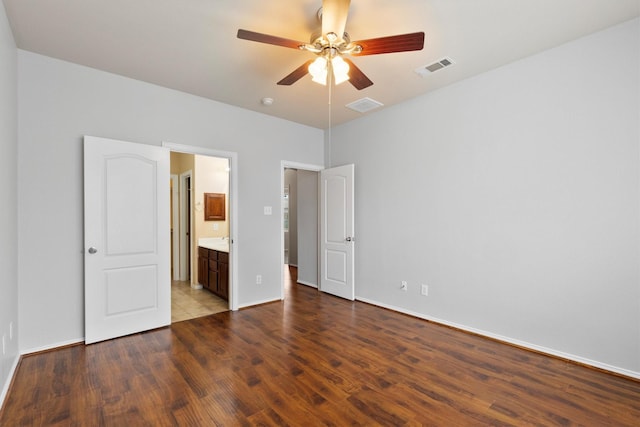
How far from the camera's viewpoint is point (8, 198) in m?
2.34

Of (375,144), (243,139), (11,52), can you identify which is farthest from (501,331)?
(11,52)

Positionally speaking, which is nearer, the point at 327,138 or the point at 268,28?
the point at 268,28

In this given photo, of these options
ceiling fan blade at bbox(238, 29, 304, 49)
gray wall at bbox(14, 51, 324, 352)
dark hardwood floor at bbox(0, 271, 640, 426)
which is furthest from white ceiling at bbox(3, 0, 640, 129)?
dark hardwood floor at bbox(0, 271, 640, 426)

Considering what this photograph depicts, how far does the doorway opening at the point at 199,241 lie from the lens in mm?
4320

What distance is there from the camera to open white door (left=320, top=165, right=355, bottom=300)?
4527 millimetres

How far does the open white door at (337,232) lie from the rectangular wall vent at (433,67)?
1628 mm

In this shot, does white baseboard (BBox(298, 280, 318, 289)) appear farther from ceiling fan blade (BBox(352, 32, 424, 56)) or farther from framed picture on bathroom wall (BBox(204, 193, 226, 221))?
ceiling fan blade (BBox(352, 32, 424, 56))

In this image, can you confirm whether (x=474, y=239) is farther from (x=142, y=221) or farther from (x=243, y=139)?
(x=142, y=221)

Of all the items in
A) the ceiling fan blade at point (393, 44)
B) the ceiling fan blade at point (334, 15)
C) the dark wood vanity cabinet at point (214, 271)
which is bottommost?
the dark wood vanity cabinet at point (214, 271)

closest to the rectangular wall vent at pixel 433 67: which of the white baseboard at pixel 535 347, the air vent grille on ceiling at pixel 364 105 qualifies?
the air vent grille on ceiling at pixel 364 105

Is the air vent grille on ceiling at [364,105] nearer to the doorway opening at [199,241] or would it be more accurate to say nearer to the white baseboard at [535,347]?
the doorway opening at [199,241]

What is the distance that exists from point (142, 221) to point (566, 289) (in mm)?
4215

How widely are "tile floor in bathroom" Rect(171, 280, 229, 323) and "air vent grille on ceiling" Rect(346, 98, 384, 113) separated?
325cm

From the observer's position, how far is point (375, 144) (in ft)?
14.3
